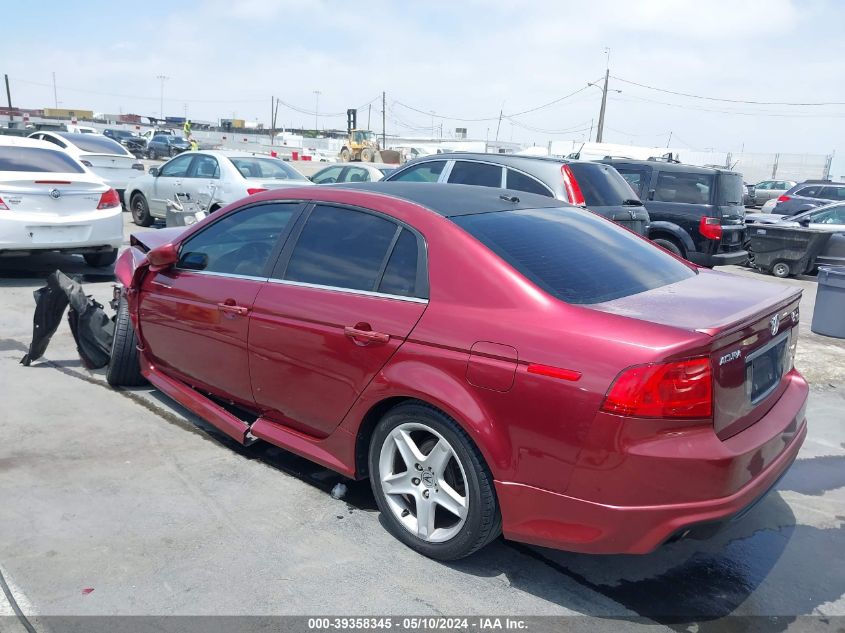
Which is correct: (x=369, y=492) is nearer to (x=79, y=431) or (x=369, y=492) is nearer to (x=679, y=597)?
(x=679, y=597)

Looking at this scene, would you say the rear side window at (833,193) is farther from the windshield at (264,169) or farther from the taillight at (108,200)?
the taillight at (108,200)

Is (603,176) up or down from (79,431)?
up

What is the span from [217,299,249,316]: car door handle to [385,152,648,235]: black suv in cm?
432

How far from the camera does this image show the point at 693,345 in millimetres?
2674

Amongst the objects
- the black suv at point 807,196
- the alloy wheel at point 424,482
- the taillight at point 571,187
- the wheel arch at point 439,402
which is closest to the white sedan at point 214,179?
the taillight at point 571,187

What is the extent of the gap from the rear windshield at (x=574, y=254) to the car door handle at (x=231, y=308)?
134cm

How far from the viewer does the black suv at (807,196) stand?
72.7 feet

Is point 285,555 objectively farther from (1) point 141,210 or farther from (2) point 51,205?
(1) point 141,210

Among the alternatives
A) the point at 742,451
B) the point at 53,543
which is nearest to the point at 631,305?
the point at 742,451

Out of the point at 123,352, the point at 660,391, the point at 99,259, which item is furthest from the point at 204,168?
the point at 660,391

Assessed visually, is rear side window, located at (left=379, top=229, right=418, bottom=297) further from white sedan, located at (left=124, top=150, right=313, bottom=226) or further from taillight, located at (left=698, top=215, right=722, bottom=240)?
taillight, located at (left=698, top=215, right=722, bottom=240)

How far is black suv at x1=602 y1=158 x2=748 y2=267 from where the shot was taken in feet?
37.1

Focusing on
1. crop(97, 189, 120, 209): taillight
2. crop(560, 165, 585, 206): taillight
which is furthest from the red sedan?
crop(97, 189, 120, 209): taillight

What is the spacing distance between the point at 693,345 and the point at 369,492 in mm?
2045
